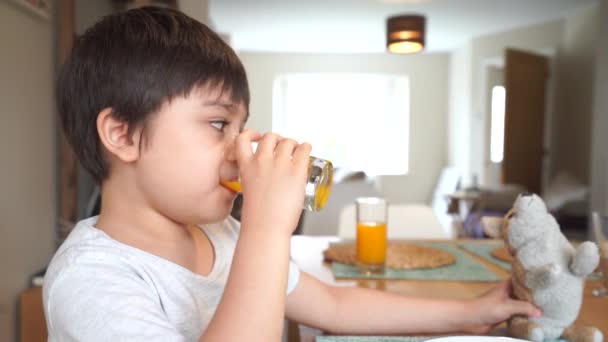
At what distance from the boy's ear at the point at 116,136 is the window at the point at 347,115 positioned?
7394 millimetres

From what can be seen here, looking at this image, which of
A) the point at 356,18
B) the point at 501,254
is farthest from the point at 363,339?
the point at 356,18

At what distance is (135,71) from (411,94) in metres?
7.76

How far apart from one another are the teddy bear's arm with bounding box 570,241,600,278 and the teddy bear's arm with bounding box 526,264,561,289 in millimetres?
25

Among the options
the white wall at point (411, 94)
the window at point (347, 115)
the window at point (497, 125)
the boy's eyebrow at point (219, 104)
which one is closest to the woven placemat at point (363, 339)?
the boy's eyebrow at point (219, 104)

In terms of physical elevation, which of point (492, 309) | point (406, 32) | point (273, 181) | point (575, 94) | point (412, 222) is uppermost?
point (406, 32)

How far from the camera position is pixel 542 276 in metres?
0.68

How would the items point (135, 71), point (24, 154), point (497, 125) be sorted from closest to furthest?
point (135, 71)
point (24, 154)
point (497, 125)

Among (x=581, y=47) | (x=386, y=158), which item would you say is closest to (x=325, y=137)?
(x=386, y=158)

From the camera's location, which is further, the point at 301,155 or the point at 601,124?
the point at 601,124

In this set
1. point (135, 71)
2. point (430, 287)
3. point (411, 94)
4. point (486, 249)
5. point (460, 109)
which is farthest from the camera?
point (411, 94)

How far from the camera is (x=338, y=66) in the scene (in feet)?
26.3

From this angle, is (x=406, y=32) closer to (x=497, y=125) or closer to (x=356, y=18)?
(x=356, y=18)

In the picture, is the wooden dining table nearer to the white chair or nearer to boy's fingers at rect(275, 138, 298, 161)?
boy's fingers at rect(275, 138, 298, 161)

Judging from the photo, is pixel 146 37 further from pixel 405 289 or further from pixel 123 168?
pixel 405 289
